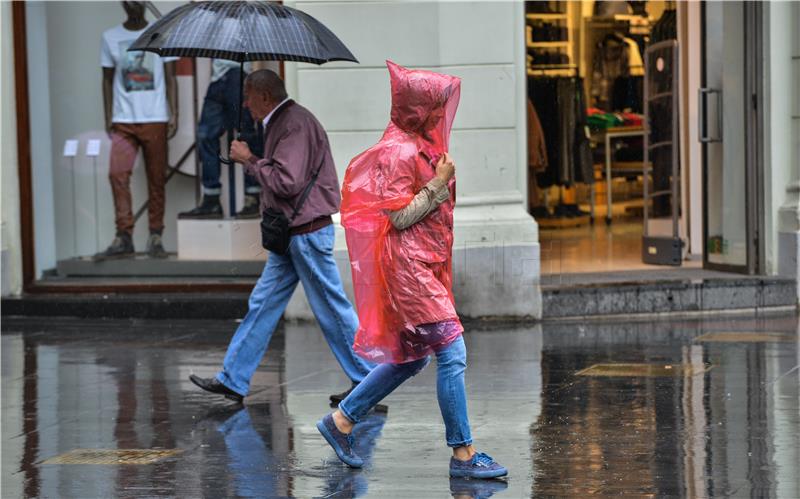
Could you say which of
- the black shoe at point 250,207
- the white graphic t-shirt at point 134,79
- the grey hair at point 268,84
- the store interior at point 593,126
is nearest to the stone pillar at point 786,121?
the store interior at point 593,126

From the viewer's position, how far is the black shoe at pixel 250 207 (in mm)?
12539

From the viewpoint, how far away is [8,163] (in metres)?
12.5

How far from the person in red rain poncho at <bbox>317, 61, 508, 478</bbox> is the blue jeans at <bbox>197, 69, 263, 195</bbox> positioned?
6.21 meters

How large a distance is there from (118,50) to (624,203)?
7.81 metres

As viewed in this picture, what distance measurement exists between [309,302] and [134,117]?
17.9ft

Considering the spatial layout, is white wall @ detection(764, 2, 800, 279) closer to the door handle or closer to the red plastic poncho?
the door handle

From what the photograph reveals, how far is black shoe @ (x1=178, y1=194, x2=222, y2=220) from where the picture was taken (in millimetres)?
12703

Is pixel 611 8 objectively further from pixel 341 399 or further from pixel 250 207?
pixel 341 399

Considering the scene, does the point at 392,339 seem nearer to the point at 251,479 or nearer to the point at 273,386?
the point at 251,479

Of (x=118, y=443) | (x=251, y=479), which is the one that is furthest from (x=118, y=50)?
(x=251, y=479)

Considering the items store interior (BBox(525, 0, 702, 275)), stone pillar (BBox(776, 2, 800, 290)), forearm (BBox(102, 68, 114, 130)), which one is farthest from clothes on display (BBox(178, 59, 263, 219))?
stone pillar (BBox(776, 2, 800, 290))

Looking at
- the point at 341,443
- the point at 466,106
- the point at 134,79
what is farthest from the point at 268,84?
the point at 134,79

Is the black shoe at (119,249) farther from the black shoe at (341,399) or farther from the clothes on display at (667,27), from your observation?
the clothes on display at (667,27)

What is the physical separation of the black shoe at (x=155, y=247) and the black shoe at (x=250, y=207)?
784mm
